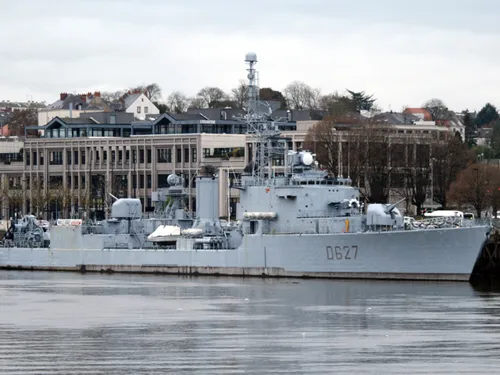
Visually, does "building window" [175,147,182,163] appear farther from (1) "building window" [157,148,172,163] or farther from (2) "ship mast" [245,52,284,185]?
(2) "ship mast" [245,52,284,185]

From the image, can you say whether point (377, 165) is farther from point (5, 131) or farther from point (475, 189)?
point (5, 131)

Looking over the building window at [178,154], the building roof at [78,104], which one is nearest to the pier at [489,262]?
the building window at [178,154]

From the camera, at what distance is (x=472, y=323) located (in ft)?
149

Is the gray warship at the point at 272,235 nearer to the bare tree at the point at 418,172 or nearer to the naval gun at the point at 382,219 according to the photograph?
the naval gun at the point at 382,219

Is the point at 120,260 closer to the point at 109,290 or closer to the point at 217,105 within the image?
the point at 109,290

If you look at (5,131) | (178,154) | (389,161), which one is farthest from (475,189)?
(5,131)

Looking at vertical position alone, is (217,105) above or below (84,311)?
above

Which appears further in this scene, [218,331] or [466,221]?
[466,221]

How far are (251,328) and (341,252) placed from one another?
71.0 ft

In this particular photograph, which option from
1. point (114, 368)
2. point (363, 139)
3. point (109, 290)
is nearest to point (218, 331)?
point (114, 368)

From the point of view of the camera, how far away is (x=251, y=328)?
44.6 m

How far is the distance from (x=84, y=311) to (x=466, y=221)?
2294 cm

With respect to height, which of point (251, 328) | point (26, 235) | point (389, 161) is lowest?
point (251, 328)

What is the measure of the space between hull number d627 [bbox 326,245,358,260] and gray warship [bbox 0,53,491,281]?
0.15ft
